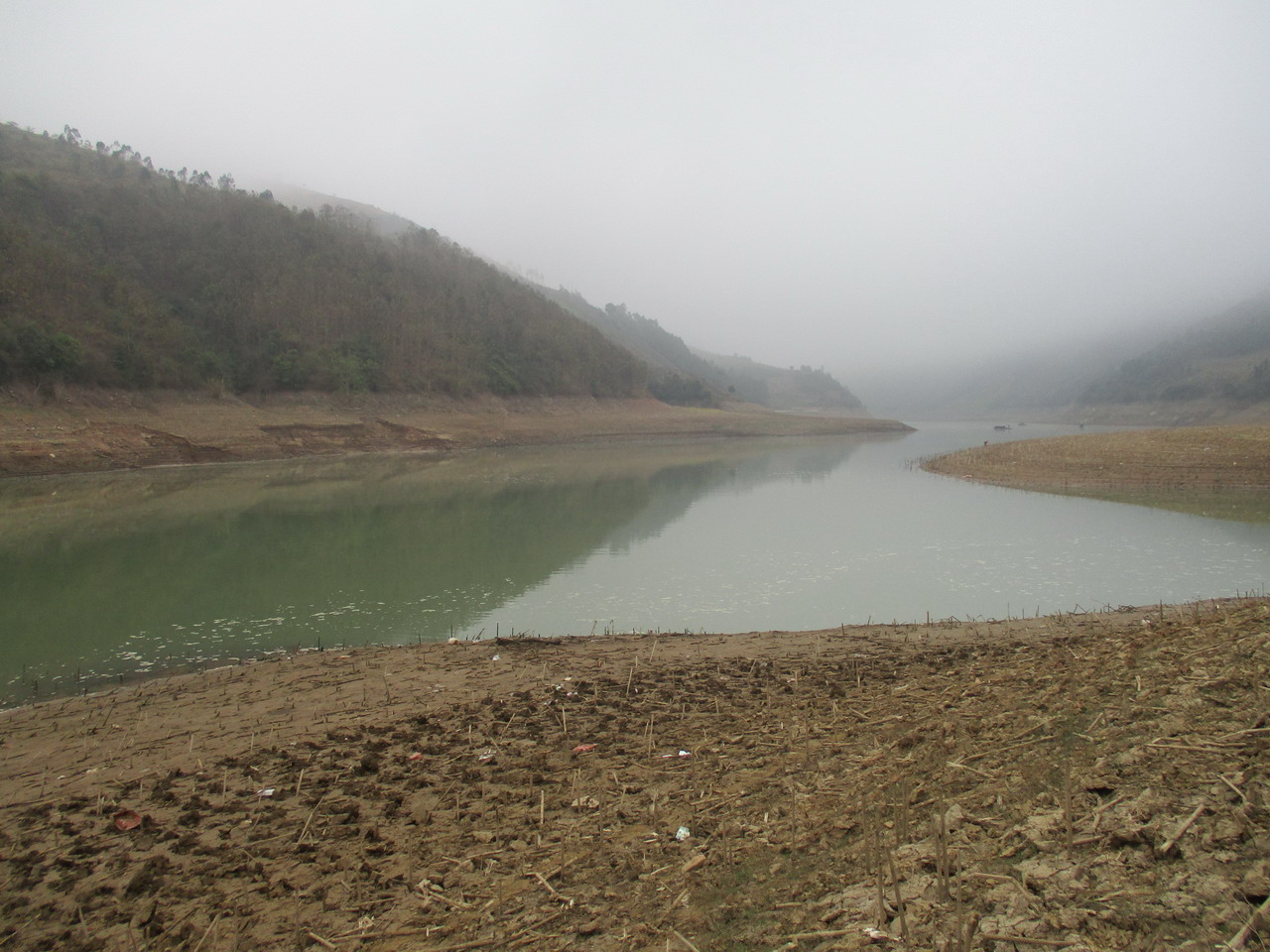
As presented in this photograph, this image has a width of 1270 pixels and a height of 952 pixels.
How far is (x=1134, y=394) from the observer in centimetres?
8925

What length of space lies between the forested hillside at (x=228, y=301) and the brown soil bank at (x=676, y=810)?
35574 mm

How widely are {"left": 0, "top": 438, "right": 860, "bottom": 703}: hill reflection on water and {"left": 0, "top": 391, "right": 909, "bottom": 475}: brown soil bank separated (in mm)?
2271

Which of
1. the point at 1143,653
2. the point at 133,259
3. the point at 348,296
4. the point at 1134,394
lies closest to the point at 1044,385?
the point at 1134,394

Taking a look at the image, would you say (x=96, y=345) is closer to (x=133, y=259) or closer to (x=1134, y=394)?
(x=133, y=259)

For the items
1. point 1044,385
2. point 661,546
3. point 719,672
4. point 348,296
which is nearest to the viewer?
point 719,672

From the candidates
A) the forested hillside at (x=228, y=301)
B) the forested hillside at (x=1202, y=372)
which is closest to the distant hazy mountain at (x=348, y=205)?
the forested hillside at (x=228, y=301)

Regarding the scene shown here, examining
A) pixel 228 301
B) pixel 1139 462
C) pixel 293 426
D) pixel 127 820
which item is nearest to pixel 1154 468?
pixel 1139 462

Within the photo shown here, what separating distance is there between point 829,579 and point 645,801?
337 inches

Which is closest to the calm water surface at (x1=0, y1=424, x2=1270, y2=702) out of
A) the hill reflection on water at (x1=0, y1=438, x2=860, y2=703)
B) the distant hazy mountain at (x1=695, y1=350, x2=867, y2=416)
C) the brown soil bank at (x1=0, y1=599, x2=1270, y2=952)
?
the hill reflection on water at (x1=0, y1=438, x2=860, y2=703)

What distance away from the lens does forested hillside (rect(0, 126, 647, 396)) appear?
36.7 metres

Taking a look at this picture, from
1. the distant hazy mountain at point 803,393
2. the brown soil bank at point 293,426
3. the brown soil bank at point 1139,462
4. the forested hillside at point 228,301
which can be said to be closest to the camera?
the brown soil bank at point 1139,462

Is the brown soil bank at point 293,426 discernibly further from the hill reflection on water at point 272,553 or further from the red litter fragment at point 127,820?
the red litter fragment at point 127,820

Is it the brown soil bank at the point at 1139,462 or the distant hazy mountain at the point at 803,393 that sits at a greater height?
the distant hazy mountain at the point at 803,393

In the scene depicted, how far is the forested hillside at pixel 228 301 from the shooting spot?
3669 centimetres
